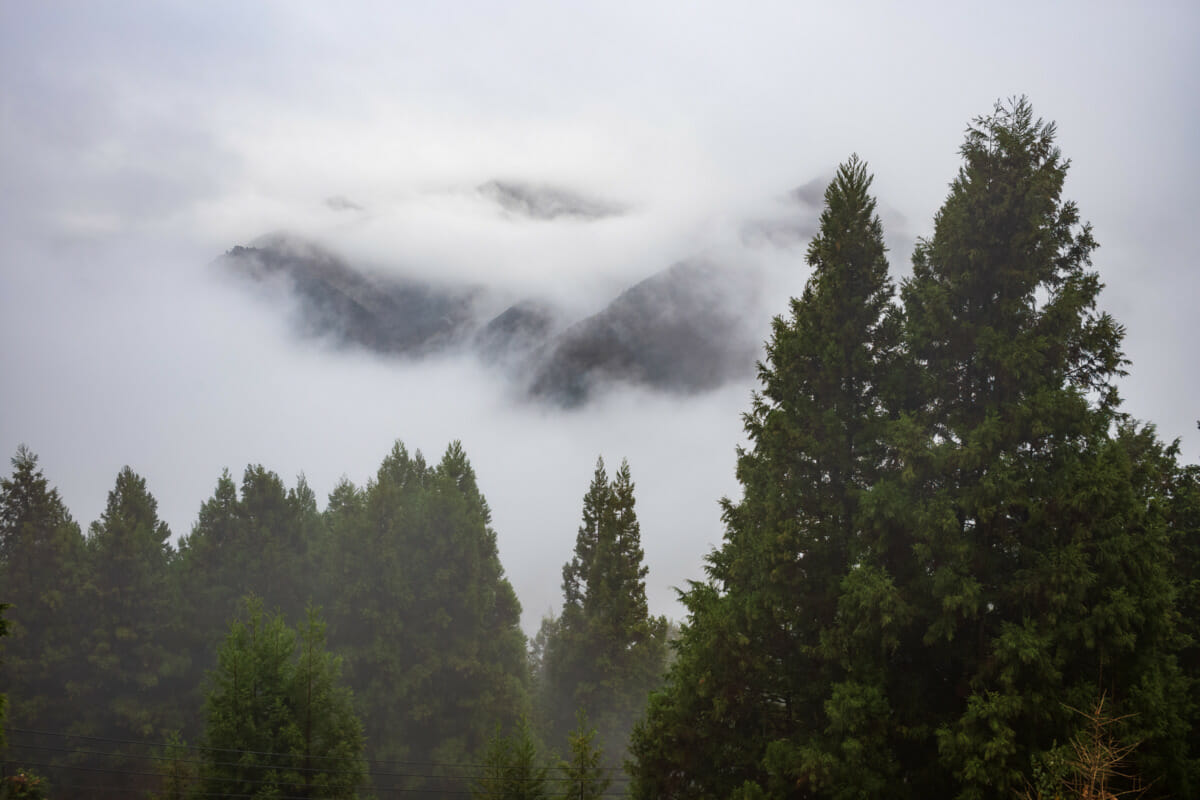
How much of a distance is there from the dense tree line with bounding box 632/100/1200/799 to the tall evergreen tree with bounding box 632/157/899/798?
5cm

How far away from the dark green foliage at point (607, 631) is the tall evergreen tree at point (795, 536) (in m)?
26.6

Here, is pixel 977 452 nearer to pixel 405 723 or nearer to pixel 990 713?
pixel 990 713

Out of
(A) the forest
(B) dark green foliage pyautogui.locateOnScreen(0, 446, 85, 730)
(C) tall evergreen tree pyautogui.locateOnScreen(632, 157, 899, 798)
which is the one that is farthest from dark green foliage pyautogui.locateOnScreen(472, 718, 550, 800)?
(B) dark green foliage pyautogui.locateOnScreen(0, 446, 85, 730)

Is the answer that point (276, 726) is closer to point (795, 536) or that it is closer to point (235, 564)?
point (795, 536)

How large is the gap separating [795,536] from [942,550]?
3.08 metres

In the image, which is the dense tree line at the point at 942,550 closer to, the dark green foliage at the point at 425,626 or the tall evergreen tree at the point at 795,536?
the tall evergreen tree at the point at 795,536

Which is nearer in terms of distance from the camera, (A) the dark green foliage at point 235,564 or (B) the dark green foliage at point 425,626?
(B) the dark green foliage at point 425,626

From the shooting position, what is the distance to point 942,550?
1529 centimetres

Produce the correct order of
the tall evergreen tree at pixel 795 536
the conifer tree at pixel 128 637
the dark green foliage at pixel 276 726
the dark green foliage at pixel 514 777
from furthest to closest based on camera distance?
the conifer tree at pixel 128 637, the dark green foliage at pixel 514 777, the dark green foliage at pixel 276 726, the tall evergreen tree at pixel 795 536

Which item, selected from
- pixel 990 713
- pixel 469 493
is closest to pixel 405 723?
pixel 469 493

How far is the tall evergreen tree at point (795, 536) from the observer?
17203mm

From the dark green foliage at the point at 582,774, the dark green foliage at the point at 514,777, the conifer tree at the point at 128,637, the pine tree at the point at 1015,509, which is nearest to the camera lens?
the pine tree at the point at 1015,509

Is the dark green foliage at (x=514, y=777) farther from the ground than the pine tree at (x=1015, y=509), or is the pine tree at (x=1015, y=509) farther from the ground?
the pine tree at (x=1015, y=509)

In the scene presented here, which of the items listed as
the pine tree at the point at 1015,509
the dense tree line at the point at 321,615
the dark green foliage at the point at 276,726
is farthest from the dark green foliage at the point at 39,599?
the pine tree at the point at 1015,509
